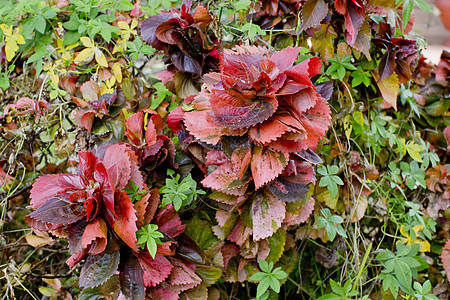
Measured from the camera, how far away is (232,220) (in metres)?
0.88

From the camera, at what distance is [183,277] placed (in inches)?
31.7

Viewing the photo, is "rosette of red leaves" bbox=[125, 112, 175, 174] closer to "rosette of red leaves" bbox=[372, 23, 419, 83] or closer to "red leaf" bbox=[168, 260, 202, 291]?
"red leaf" bbox=[168, 260, 202, 291]

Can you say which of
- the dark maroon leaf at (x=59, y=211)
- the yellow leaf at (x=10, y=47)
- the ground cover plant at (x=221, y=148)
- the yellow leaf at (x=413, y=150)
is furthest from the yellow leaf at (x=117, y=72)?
the yellow leaf at (x=413, y=150)

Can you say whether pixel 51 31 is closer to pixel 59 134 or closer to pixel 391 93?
pixel 59 134

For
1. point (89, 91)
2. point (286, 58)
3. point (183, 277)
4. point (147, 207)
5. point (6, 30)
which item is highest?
point (286, 58)

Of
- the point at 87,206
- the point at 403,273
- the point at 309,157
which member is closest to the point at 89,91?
the point at 87,206

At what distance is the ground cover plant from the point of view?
2.34 ft

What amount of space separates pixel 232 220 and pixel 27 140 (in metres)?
0.70

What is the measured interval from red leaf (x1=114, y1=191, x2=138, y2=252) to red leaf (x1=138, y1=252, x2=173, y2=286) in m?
0.08

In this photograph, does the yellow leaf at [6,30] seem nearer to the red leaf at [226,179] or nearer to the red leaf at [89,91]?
the red leaf at [89,91]

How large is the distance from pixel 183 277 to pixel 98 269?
188 millimetres

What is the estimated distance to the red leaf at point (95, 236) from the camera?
68cm

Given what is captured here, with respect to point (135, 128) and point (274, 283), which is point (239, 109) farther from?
point (274, 283)

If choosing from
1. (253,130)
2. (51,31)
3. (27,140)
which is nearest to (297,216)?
(253,130)
